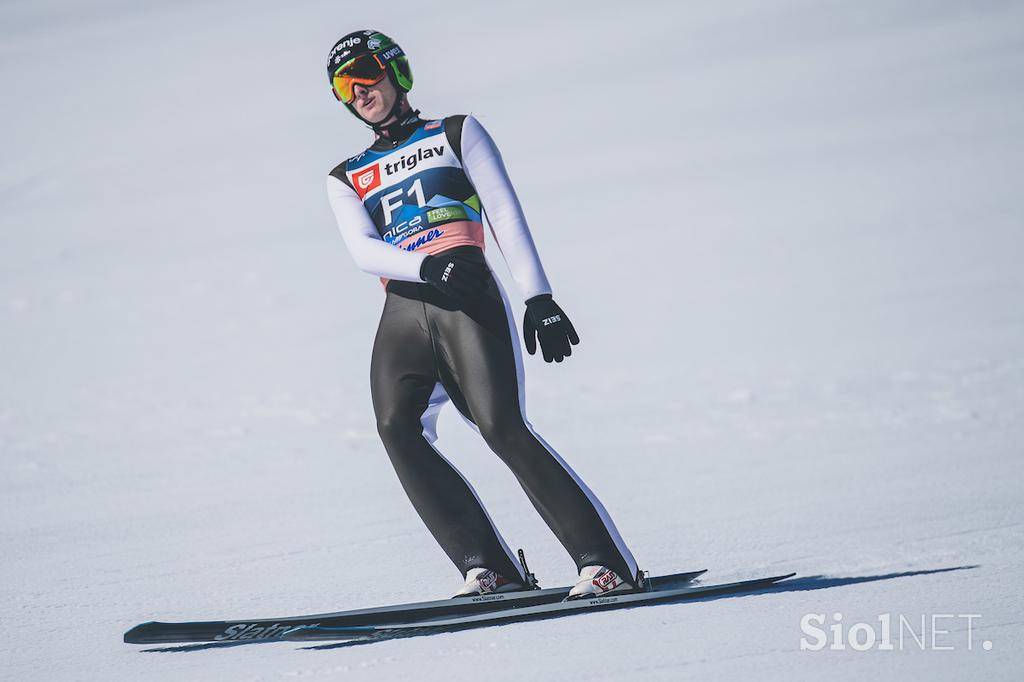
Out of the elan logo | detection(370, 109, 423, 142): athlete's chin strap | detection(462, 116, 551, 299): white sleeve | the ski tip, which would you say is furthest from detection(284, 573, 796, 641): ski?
detection(370, 109, 423, 142): athlete's chin strap

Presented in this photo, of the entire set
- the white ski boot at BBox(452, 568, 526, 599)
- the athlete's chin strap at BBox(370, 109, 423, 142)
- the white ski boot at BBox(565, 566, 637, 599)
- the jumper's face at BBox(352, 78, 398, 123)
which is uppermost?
the jumper's face at BBox(352, 78, 398, 123)

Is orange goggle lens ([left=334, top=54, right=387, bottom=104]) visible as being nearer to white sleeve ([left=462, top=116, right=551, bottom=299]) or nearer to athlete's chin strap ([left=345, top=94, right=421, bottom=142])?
athlete's chin strap ([left=345, top=94, right=421, bottom=142])

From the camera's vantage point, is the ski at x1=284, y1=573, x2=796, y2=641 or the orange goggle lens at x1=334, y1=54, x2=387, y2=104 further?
the orange goggle lens at x1=334, y1=54, x2=387, y2=104

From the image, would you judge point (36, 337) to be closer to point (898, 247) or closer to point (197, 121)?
point (898, 247)

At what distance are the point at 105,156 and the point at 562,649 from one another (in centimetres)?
1704

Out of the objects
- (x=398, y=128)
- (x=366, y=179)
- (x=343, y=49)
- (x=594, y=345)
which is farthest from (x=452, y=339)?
(x=594, y=345)

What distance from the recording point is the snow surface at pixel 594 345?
405 centimetres

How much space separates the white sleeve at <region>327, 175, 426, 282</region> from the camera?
3.93 m

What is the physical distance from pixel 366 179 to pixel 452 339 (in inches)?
24.1

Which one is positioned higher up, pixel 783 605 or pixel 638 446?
pixel 638 446

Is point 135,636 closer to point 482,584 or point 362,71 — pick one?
point 482,584

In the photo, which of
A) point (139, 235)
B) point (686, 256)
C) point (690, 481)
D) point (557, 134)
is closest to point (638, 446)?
point (690, 481)

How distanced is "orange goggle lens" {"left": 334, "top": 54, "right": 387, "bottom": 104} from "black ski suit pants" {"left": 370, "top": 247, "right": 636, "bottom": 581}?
64 cm

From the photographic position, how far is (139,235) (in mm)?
15445
